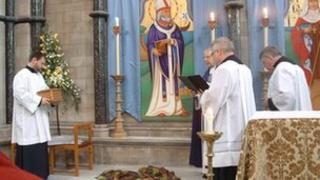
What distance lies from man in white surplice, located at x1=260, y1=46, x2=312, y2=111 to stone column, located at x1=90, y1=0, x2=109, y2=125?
3.06 meters

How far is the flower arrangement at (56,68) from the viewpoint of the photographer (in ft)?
23.4

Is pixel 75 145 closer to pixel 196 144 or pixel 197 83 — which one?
pixel 196 144

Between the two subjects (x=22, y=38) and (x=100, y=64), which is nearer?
(x=100, y=64)

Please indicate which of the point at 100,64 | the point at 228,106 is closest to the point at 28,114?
the point at 100,64

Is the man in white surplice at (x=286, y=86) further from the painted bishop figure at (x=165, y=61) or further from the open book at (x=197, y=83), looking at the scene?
the painted bishop figure at (x=165, y=61)

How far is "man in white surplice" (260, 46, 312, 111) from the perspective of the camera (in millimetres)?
4762

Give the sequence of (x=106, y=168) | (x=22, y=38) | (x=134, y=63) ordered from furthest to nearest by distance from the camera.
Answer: (x=22, y=38) → (x=134, y=63) → (x=106, y=168)

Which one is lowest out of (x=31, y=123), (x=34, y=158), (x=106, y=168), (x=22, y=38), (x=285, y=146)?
(x=106, y=168)

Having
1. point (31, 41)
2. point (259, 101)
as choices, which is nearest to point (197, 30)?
point (259, 101)

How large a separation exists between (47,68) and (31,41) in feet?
2.24

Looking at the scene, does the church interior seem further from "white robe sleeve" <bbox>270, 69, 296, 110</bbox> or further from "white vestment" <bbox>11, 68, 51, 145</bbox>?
"white robe sleeve" <bbox>270, 69, 296, 110</bbox>

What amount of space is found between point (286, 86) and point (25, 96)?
296 centimetres

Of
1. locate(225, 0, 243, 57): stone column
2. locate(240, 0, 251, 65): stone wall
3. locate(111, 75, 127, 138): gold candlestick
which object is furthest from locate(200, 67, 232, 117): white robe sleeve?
locate(111, 75, 127, 138): gold candlestick

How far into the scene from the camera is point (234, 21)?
6648 mm
